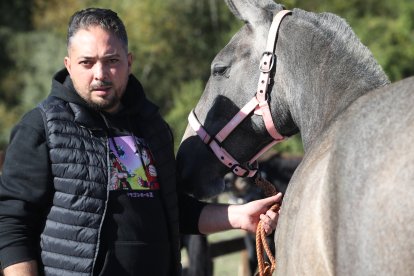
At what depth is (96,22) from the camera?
3.17 m

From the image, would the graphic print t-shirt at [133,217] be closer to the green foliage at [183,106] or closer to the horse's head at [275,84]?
the horse's head at [275,84]

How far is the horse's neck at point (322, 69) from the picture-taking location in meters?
3.32

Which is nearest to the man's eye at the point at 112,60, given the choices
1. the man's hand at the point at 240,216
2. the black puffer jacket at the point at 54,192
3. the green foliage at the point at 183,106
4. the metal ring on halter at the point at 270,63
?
the black puffer jacket at the point at 54,192

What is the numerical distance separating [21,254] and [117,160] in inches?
20.9

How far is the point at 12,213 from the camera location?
3.01m

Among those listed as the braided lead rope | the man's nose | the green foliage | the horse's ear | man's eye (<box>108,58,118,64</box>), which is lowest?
the braided lead rope

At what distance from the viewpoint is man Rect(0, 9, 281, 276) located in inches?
119

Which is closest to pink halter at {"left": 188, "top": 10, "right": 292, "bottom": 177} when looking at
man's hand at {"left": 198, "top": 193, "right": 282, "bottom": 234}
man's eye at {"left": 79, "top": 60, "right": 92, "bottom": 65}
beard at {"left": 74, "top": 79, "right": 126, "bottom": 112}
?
man's hand at {"left": 198, "top": 193, "right": 282, "bottom": 234}

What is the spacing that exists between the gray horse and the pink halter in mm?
27

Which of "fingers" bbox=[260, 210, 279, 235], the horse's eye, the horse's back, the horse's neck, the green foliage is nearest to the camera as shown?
the horse's back

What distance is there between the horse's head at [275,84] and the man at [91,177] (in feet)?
1.78

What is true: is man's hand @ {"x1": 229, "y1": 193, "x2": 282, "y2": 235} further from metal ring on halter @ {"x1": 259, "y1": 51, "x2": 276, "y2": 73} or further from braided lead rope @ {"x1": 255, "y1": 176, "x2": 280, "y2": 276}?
metal ring on halter @ {"x1": 259, "y1": 51, "x2": 276, "y2": 73}

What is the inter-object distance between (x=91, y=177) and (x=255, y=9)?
124 cm

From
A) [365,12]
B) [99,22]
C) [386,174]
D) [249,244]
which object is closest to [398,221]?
[386,174]
